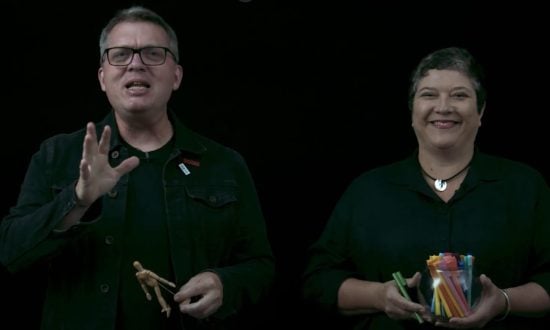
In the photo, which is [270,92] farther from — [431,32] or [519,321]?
[519,321]

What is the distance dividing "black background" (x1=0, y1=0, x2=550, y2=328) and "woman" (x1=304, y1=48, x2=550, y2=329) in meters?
0.63

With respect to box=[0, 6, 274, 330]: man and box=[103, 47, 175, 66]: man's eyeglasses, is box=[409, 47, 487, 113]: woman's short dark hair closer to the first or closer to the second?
box=[0, 6, 274, 330]: man

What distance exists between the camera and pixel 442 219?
3.18 meters

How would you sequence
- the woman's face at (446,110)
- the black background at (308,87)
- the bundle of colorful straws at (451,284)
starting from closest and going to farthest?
the bundle of colorful straws at (451,284)
the woman's face at (446,110)
the black background at (308,87)

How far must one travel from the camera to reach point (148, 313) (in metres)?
2.96

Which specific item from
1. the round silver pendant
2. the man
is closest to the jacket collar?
the man

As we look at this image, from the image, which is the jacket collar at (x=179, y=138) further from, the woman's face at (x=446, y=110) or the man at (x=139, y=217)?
the woman's face at (x=446, y=110)

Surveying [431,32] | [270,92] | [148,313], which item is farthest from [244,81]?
[148,313]

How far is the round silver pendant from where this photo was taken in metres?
3.26

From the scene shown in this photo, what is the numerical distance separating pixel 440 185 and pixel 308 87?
90 cm

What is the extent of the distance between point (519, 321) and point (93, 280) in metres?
1.36

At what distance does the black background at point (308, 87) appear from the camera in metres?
3.86

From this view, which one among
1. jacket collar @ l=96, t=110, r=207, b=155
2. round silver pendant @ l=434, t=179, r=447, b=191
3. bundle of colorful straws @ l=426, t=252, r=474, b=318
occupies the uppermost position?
jacket collar @ l=96, t=110, r=207, b=155

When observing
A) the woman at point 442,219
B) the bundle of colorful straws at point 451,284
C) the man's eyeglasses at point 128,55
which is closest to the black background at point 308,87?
the woman at point 442,219
